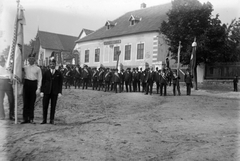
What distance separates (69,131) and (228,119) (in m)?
6.07

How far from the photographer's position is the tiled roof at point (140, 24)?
3288 centimetres

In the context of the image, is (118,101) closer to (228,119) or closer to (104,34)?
(228,119)

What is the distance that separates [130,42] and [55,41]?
725 inches

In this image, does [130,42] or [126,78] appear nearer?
[126,78]

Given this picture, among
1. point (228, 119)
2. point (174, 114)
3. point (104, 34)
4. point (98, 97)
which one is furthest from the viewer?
point (104, 34)

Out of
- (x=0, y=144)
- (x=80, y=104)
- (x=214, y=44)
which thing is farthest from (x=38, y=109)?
(x=214, y=44)

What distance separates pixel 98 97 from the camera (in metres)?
17.1

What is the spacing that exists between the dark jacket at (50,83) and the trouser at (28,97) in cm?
30

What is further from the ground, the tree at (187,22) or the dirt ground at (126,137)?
the tree at (187,22)

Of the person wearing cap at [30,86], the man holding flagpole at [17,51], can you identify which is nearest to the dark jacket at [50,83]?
the person wearing cap at [30,86]

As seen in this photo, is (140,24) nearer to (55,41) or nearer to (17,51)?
(55,41)

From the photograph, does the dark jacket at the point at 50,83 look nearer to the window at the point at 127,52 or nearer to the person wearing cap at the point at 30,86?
the person wearing cap at the point at 30,86

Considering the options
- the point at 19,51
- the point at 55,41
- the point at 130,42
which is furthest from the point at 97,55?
the point at 19,51

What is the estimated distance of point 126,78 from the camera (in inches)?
800
